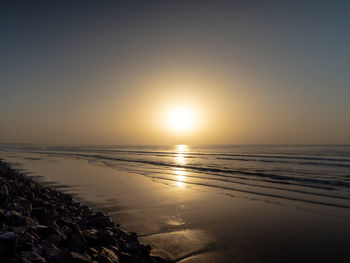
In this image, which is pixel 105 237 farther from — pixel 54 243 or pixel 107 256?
pixel 54 243

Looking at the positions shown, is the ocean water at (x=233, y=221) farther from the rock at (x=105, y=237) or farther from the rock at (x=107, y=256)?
the rock at (x=107, y=256)

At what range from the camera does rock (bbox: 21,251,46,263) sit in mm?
3295

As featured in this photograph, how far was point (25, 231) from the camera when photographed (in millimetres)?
4145

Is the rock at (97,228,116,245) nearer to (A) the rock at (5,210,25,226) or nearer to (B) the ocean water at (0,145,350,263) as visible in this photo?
(B) the ocean water at (0,145,350,263)

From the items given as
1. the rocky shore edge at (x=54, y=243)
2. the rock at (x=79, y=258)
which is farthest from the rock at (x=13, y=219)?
the rock at (x=79, y=258)

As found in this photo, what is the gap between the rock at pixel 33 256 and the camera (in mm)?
3295

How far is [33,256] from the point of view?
3355 mm

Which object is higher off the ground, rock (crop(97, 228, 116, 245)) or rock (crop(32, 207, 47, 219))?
rock (crop(32, 207, 47, 219))

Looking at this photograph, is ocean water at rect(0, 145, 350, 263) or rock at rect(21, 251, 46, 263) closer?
rock at rect(21, 251, 46, 263)

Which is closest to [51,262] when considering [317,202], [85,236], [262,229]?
[85,236]

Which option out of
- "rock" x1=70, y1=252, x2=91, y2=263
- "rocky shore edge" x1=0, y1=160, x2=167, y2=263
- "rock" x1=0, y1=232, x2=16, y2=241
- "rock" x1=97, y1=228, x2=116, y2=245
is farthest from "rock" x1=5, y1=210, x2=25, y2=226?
"rock" x1=70, y1=252, x2=91, y2=263

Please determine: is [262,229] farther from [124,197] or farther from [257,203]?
[124,197]

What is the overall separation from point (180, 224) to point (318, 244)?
148 inches

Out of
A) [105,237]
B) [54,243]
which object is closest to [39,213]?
[105,237]
